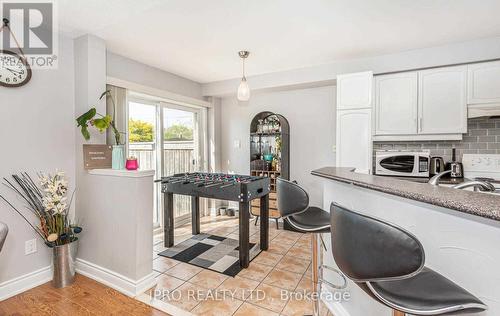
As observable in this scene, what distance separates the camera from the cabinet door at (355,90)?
9.95ft

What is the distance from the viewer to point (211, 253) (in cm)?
297

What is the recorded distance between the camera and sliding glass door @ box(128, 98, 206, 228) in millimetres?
3479

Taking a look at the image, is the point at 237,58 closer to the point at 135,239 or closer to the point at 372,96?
the point at 372,96

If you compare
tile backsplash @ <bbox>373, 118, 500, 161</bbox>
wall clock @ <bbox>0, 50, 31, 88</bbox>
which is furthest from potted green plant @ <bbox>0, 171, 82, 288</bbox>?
tile backsplash @ <bbox>373, 118, 500, 161</bbox>

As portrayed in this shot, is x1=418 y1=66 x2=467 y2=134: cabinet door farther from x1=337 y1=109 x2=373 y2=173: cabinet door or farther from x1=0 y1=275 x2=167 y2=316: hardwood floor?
x1=0 y1=275 x2=167 y2=316: hardwood floor

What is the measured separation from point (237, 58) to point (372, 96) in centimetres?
179

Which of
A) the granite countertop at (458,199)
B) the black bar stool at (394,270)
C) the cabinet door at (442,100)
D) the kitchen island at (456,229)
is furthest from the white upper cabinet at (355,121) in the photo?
the black bar stool at (394,270)

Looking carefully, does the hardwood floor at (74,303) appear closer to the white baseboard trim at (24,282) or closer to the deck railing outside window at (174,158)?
the white baseboard trim at (24,282)

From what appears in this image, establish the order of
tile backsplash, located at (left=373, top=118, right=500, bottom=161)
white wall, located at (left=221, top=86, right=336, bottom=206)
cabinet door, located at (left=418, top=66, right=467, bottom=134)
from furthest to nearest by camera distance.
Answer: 1. white wall, located at (left=221, top=86, right=336, bottom=206)
2. tile backsplash, located at (left=373, top=118, right=500, bottom=161)
3. cabinet door, located at (left=418, top=66, right=467, bottom=134)

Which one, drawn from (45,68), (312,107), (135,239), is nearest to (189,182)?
(135,239)

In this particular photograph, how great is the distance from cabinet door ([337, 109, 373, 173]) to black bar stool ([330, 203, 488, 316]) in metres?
2.23

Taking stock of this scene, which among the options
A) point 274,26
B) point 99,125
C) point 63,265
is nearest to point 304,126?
point 274,26

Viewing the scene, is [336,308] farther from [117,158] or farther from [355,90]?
[355,90]

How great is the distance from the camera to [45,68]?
2344 mm
